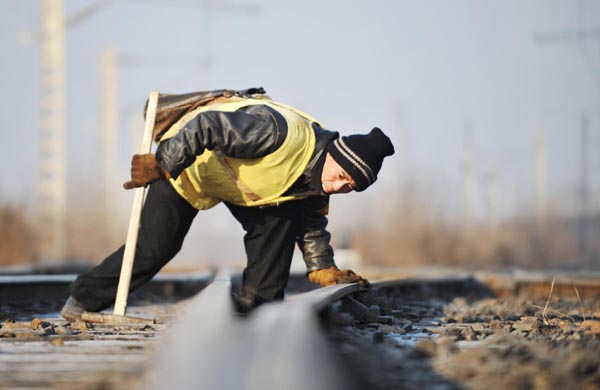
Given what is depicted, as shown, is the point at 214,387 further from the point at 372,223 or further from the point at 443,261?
the point at 372,223

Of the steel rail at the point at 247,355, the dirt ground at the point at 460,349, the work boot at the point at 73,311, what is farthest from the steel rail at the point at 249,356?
the work boot at the point at 73,311

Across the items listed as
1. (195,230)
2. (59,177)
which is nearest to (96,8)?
(59,177)

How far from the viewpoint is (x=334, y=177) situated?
5371mm

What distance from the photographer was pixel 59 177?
27094 millimetres

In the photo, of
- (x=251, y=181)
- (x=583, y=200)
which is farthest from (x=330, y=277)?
(x=583, y=200)

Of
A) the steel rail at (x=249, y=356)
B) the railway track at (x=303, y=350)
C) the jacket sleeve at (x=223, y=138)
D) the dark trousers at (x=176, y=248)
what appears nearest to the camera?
the steel rail at (x=249, y=356)

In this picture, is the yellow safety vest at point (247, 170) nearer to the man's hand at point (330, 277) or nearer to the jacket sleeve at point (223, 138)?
the jacket sleeve at point (223, 138)

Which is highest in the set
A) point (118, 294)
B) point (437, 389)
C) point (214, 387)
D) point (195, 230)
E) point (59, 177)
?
point (214, 387)

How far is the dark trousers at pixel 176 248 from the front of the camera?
5.79 m

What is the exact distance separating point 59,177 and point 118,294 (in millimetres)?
22078

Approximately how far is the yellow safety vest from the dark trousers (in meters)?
0.17

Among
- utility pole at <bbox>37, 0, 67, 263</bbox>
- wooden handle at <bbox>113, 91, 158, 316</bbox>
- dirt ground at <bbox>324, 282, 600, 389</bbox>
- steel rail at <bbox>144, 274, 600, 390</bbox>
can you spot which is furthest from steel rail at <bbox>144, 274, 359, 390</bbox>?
utility pole at <bbox>37, 0, 67, 263</bbox>

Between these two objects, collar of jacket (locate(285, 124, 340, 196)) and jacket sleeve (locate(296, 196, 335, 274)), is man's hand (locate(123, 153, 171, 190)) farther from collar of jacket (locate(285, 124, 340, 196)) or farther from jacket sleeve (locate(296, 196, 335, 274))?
jacket sleeve (locate(296, 196, 335, 274))

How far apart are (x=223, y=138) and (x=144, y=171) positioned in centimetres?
45
